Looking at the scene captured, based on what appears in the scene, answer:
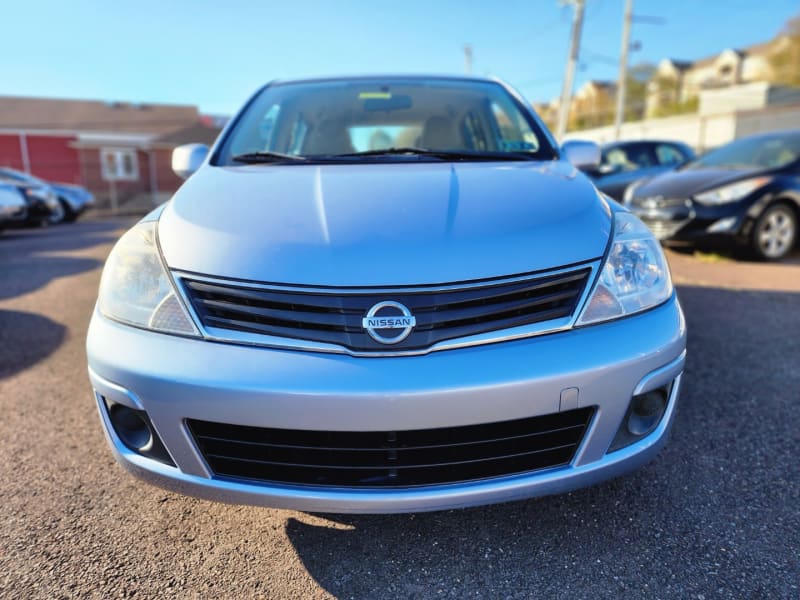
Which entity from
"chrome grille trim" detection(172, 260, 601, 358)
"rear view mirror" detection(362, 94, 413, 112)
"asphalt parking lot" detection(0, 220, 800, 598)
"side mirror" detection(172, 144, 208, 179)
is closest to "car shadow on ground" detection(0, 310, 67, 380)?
"asphalt parking lot" detection(0, 220, 800, 598)

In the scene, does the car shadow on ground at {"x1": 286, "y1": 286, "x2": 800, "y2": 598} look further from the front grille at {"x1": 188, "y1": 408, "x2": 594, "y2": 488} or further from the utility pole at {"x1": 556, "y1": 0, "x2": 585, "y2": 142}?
the utility pole at {"x1": 556, "y1": 0, "x2": 585, "y2": 142}

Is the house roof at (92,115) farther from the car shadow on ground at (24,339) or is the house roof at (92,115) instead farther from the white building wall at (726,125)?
the car shadow on ground at (24,339)

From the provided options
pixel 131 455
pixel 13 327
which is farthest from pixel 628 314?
pixel 13 327

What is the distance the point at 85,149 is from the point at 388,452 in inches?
1139

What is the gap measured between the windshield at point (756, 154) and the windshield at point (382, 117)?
4.40m

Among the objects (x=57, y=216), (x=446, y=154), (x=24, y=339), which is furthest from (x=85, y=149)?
(x=446, y=154)

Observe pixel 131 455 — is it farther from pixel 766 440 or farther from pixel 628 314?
pixel 766 440

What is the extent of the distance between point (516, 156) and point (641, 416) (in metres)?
1.22

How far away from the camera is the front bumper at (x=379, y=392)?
1.25m

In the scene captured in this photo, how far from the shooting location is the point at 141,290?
4.93 feet

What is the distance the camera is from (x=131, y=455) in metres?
1.46

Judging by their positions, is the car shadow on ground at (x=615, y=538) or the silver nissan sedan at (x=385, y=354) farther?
the car shadow on ground at (x=615, y=538)

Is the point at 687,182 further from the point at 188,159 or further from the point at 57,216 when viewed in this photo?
the point at 57,216

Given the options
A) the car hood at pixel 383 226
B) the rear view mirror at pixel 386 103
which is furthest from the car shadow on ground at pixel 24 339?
the rear view mirror at pixel 386 103
